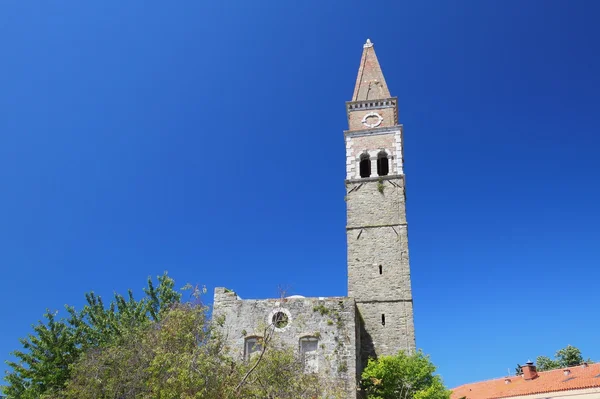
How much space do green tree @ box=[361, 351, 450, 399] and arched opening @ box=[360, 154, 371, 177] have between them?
12.3 m

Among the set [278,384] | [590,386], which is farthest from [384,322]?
[590,386]

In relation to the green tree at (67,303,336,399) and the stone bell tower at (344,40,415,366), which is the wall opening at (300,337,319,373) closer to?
the green tree at (67,303,336,399)

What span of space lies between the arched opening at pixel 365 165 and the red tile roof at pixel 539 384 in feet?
64.1

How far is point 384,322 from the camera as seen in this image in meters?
25.0

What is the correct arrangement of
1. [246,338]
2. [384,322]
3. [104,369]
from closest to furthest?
1. [104,369]
2. [246,338]
3. [384,322]

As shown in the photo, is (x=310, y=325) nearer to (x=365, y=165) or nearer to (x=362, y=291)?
(x=362, y=291)

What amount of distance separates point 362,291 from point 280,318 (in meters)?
5.69

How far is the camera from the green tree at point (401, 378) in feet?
68.5

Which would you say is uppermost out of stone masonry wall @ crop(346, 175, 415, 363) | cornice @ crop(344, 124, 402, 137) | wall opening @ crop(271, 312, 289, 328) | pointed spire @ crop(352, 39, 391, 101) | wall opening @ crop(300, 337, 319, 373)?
pointed spire @ crop(352, 39, 391, 101)

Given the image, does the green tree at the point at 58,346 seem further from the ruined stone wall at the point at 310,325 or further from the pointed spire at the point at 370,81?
the pointed spire at the point at 370,81

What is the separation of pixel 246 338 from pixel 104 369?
6.30 metres

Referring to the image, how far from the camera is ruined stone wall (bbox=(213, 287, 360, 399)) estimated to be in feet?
68.2

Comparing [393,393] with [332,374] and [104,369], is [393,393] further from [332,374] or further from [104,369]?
[104,369]

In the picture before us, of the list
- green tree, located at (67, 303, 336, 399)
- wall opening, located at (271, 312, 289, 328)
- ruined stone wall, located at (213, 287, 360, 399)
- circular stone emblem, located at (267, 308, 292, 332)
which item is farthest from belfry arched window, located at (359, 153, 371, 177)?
green tree, located at (67, 303, 336, 399)
